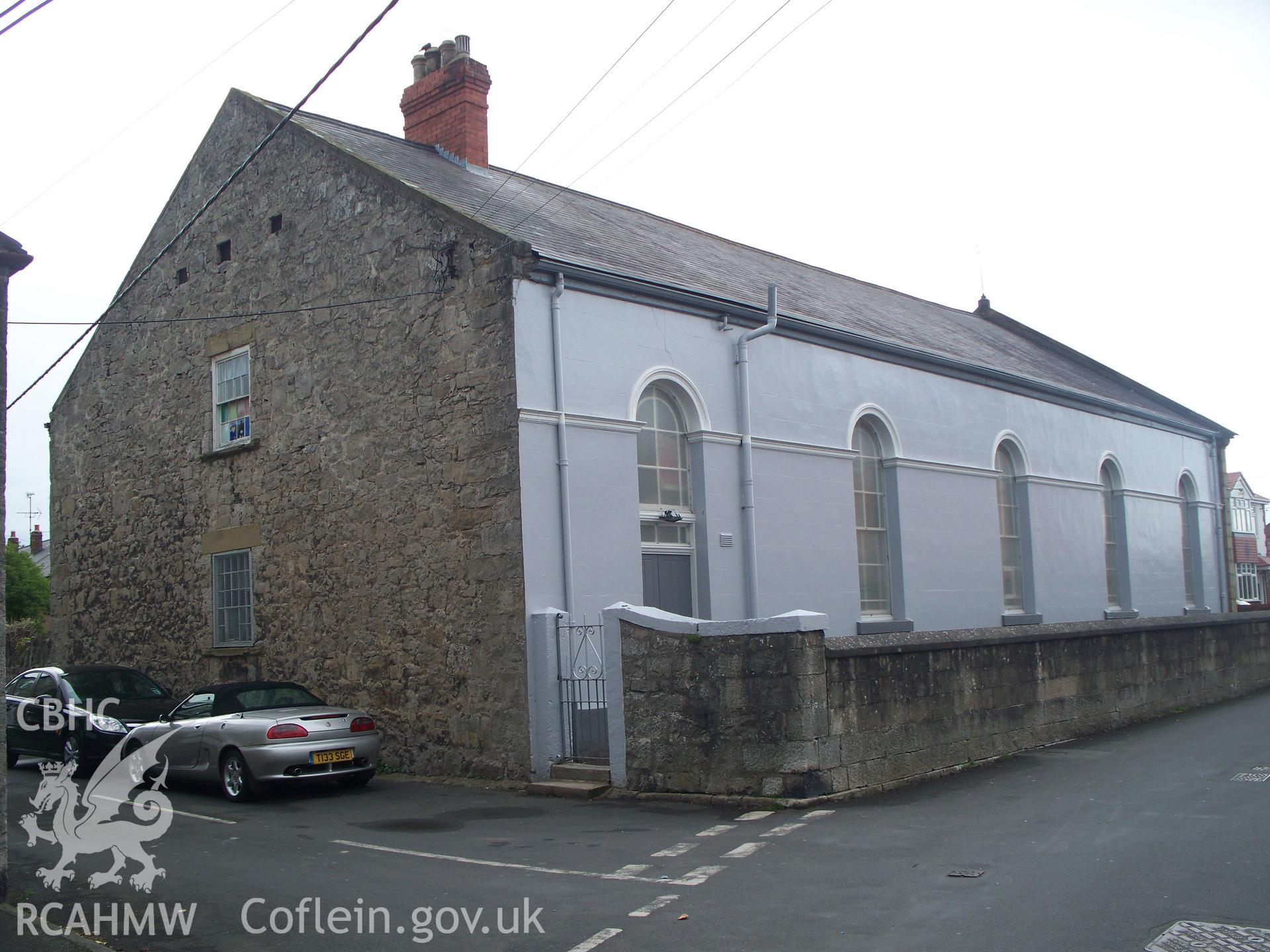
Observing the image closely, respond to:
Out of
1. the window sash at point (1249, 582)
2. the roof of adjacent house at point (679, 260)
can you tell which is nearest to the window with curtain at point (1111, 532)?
the roof of adjacent house at point (679, 260)

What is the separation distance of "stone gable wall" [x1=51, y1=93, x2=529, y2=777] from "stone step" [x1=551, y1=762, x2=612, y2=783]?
48 cm

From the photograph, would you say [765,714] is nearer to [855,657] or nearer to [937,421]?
[855,657]

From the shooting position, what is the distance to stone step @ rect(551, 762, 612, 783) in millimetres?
11711

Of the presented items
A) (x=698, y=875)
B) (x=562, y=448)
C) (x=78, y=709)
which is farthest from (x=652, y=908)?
(x=78, y=709)

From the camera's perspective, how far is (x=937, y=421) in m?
19.8

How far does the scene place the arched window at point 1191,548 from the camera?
1102 inches

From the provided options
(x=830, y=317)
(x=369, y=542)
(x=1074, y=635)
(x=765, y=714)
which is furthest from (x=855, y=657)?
(x=830, y=317)

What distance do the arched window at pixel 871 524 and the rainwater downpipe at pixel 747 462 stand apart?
3.09 m

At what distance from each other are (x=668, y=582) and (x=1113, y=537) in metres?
14.8

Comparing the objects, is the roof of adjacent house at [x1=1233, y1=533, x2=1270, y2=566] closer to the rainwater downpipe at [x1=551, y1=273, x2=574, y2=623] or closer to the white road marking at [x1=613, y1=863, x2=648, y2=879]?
the rainwater downpipe at [x1=551, y1=273, x2=574, y2=623]

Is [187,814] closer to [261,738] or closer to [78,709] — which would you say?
[261,738]

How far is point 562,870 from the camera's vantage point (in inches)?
322

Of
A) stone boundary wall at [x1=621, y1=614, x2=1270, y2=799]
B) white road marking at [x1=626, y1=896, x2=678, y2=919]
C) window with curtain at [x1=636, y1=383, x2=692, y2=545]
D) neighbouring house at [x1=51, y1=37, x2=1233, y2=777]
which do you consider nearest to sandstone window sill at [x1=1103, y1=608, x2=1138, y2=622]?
neighbouring house at [x1=51, y1=37, x2=1233, y2=777]

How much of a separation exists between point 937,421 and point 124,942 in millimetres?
15987
